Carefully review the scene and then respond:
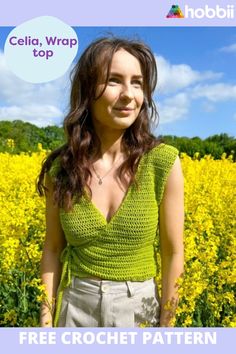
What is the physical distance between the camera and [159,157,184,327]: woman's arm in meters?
1.84

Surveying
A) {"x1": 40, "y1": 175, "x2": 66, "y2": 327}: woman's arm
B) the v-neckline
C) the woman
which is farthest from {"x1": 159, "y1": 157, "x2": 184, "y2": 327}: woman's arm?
{"x1": 40, "y1": 175, "x2": 66, "y2": 327}: woman's arm

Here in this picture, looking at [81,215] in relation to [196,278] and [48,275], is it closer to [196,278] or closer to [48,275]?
[48,275]

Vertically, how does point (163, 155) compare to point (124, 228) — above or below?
above

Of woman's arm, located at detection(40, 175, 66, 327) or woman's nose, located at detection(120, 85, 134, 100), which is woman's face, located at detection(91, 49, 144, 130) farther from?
woman's arm, located at detection(40, 175, 66, 327)

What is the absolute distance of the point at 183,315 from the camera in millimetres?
2176

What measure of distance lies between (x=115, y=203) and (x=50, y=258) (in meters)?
0.34

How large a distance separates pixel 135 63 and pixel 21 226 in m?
1.43

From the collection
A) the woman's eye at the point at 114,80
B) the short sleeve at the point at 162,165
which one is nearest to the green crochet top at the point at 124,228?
the short sleeve at the point at 162,165

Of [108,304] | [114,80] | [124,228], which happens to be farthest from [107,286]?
[114,80]

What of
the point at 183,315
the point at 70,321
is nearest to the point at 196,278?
the point at 183,315

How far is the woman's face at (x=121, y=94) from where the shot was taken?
179 centimetres

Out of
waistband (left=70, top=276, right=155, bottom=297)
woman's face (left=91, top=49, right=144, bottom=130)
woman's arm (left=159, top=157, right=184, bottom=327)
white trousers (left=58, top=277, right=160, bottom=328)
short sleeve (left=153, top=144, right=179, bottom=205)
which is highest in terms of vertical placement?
woman's face (left=91, top=49, right=144, bottom=130)

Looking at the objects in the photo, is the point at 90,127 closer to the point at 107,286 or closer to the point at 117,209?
the point at 117,209

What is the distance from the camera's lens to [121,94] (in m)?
1.79
